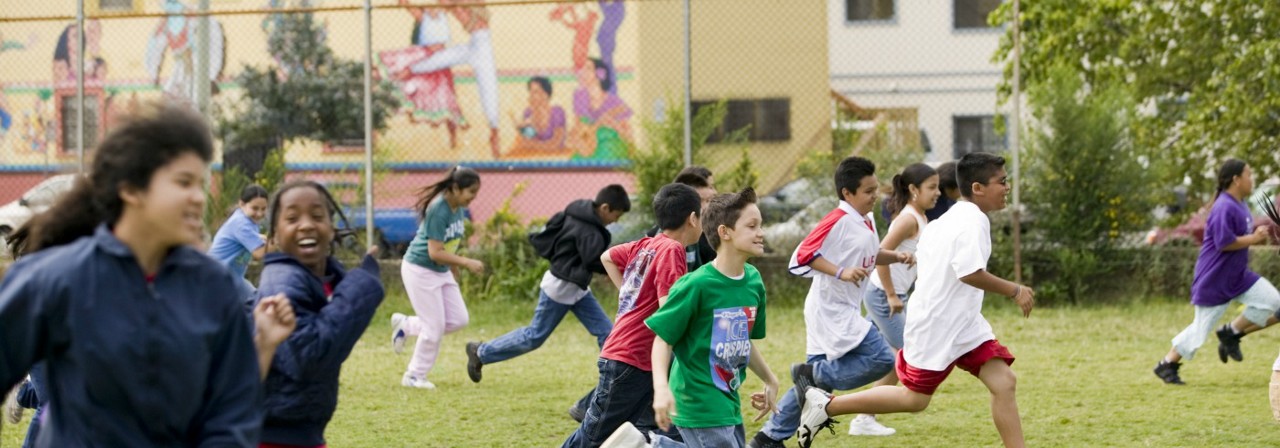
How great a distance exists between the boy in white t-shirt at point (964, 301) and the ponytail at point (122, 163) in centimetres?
380

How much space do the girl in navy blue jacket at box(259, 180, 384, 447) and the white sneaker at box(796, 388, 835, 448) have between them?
3.48m

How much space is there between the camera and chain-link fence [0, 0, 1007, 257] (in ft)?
54.0

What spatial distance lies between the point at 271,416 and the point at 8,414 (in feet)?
17.0

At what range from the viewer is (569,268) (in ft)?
29.6

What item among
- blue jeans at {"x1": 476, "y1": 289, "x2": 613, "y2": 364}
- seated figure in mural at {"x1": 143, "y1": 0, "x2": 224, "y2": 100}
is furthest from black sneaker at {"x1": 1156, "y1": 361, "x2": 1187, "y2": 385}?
seated figure in mural at {"x1": 143, "y1": 0, "x2": 224, "y2": 100}

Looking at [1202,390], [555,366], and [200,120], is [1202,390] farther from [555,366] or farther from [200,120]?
[200,120]

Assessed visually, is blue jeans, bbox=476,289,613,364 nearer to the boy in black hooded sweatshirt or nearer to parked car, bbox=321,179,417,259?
the boy in black hooded sweatshirt

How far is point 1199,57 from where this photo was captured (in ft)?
49.8

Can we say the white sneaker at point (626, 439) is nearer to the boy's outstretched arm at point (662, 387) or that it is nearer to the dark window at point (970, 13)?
the boy's outstretched arm at point (662, 387)

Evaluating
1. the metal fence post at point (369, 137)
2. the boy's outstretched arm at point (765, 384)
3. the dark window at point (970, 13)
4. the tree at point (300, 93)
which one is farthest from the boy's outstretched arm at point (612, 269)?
the dark window at point (970, 13)

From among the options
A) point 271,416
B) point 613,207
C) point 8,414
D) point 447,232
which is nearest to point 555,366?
point 447,232

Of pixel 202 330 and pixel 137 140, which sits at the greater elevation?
pixel 137 140

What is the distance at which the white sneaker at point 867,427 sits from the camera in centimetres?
796

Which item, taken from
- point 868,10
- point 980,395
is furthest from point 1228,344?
point 868,10
